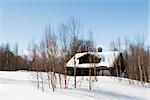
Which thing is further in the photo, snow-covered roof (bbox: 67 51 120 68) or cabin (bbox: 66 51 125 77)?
snow-covered roof (bbox: 67 51 120 68)

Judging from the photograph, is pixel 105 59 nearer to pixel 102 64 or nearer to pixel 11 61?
pixel 102 64

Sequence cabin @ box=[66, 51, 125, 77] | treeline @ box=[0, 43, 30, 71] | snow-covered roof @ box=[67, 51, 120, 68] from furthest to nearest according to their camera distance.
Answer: treeline @ box=[0, 43, 30, 71] < snow-covered roof @ box=[67, 51, 120, 68] < cabin @ box=[66, 51, 125, 77]

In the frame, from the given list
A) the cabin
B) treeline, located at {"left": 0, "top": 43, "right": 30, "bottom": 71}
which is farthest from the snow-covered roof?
treeline, located at {"left": 0, "top": 43, "right": 30, "bottom": 71}

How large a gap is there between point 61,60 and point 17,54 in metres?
49.5

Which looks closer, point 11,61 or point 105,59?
point 105,59

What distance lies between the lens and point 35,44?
51.9ft

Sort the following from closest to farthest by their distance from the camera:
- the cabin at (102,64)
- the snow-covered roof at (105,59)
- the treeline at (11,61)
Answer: the cabin at (102,64) < the snow-covered roof at (105,59) < the treeline at (11,61)

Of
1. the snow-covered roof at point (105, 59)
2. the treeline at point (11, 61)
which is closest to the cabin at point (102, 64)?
the snow-covered roof at point (105, 59)

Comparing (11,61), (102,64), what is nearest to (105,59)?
(102,64)

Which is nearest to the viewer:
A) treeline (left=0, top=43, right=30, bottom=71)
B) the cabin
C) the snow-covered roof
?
the cabin

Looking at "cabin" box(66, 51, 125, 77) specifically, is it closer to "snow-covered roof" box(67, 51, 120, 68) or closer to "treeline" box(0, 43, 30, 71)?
"snow-covered roof" box(67, 51, 120, 68)

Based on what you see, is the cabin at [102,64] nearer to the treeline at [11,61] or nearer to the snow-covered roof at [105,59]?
the snow-covered roof at [105,59]

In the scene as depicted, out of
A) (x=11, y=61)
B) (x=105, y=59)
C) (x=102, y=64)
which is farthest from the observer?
(x=11, y=61)

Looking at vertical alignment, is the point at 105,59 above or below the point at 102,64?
above
